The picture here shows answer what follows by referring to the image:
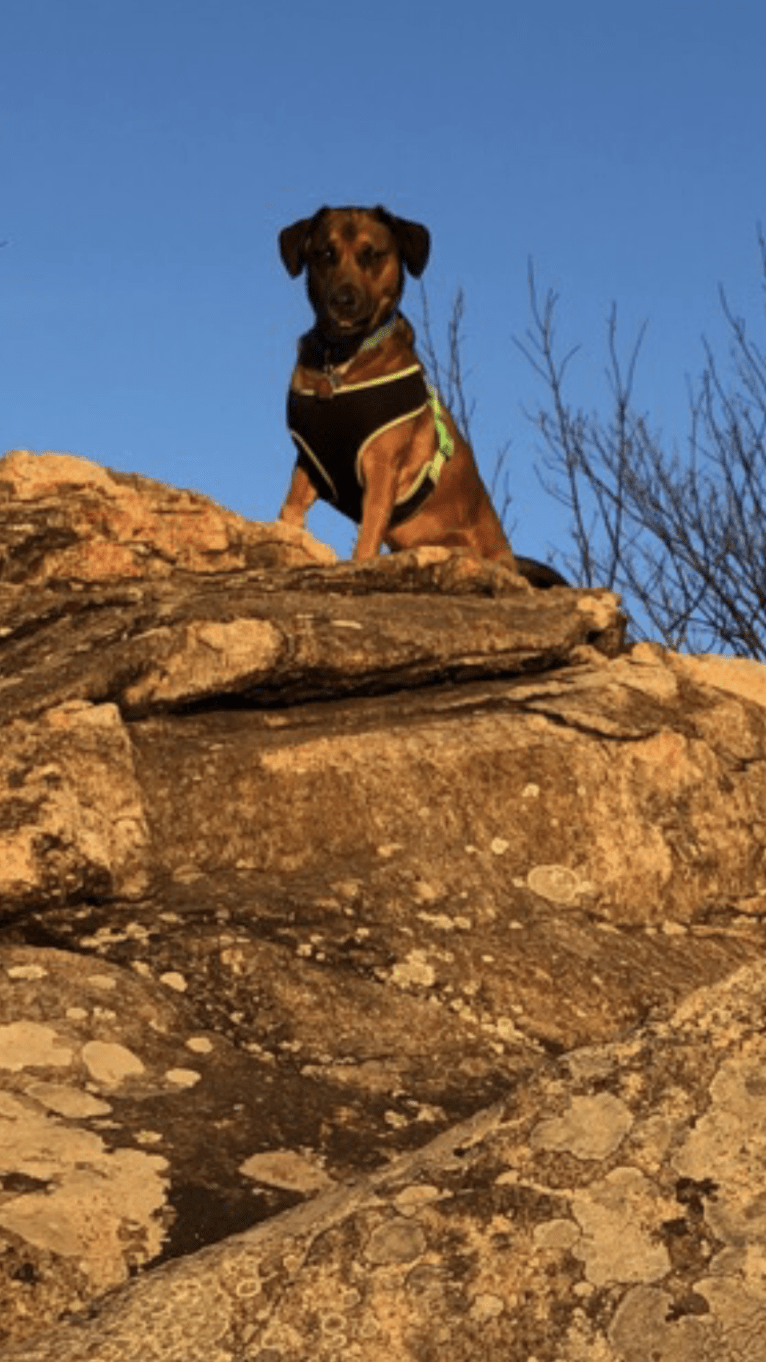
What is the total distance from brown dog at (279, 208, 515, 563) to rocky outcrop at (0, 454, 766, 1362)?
2.77ft

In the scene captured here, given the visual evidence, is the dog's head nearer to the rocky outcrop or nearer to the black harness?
the black harness

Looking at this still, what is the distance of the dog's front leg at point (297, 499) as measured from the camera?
26.2ft

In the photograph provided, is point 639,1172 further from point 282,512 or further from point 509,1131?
point 282,512

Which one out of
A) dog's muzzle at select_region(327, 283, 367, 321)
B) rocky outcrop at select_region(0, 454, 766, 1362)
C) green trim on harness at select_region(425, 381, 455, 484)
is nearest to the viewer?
rocky outcrop at select_region(0, 454, 766, 1362)

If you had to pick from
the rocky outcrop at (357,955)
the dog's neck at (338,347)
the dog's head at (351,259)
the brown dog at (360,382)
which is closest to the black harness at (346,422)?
the brown dog at (360,382)

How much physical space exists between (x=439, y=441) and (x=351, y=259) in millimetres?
846

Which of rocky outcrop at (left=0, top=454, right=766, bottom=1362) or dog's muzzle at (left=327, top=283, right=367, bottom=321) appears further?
dog's muzzle at (left=327, top=283, right=367, bottom=321)

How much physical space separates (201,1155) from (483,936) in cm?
143

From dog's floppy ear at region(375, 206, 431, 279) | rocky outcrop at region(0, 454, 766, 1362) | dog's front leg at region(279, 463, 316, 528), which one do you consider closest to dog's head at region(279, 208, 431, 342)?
dog's floppy ear at region(375, 206, 431, 279)

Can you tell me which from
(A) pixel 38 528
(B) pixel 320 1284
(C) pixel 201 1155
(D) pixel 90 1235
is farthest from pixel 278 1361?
(A) pixel 38 528

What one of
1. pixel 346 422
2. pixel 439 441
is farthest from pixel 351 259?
pixel 439 441

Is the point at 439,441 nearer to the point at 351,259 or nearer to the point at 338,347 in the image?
the point at 338,347

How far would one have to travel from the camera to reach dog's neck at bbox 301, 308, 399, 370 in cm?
792

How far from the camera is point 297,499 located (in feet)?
26.2
